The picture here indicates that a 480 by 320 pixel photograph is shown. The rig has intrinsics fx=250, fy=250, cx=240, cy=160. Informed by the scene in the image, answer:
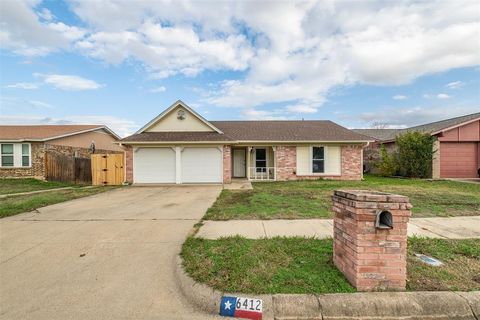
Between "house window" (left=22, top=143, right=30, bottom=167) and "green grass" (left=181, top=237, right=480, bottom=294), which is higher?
"house window" (left=22, top=143, right=30, bottom=167)

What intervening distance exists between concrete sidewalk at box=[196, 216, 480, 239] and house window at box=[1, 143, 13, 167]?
60.0ft

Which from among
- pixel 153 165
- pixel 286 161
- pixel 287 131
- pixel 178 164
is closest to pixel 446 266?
pixel 286 161

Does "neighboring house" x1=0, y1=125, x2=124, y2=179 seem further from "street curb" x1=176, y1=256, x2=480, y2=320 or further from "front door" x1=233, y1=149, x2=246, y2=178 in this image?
"street curb" x1=176, y1=256, x2=480, y2=320

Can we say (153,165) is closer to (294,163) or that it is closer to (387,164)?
(294,163)

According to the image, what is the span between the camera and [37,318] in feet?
8.38

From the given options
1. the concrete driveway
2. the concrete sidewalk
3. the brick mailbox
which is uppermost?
the brick mailbox

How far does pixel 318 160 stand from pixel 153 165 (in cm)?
981

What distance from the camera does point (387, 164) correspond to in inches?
694

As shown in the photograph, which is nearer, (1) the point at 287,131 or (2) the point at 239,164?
→ (1) the point at 287,131

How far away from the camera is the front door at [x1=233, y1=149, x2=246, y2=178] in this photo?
55.9 ft

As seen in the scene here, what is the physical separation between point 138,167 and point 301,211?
35.2 ft

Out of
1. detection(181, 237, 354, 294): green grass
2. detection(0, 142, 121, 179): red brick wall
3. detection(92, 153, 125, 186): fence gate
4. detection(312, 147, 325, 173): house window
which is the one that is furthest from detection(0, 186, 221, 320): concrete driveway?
detection(0, 142, 121, 179): red brick wall

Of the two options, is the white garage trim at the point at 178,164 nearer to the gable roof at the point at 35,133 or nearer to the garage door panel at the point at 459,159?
the gable roof at the point at 35,133

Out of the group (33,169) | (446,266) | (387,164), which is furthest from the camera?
(387,164)
